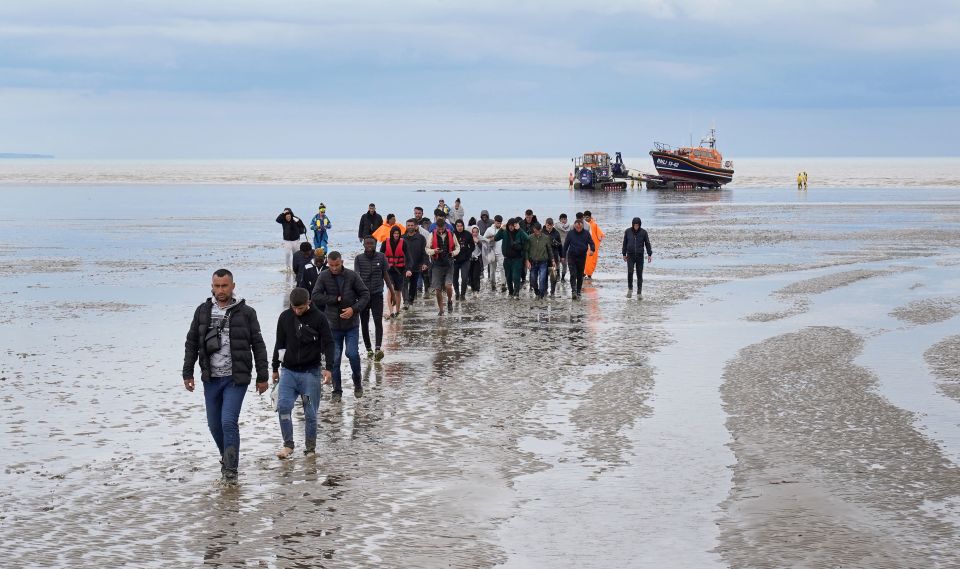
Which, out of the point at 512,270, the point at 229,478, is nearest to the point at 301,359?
the point at 229,478

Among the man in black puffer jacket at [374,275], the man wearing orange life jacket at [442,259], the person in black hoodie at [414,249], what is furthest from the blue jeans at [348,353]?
the man wearing orange life jacket at [442,259]

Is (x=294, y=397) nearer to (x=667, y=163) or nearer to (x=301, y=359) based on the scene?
(x=301, y=359)

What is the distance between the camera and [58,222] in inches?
1944

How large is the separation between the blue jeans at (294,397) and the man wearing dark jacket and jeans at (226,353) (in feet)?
2.55

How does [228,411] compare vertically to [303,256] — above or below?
below

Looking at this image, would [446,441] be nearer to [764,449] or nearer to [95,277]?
[764,449]

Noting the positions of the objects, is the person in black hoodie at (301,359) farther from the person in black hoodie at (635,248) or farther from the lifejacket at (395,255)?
the person in black hoodie at (635,248)

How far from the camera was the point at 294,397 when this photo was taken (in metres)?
10.0

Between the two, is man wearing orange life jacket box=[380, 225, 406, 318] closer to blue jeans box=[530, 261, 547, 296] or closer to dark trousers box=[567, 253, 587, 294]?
blue jeans box=[530, 261, 547, 296]

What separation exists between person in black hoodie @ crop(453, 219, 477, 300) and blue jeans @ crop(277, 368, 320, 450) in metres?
11.2

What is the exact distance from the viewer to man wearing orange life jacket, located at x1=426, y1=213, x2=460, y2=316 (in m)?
19.3

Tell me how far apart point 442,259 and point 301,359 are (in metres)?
9.56

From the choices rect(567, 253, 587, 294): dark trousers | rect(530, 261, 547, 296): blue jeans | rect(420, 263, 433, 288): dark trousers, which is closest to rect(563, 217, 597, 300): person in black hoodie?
rect(567, 253, 587, 294): dark trousers

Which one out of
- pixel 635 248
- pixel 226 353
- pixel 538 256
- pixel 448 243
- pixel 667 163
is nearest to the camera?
pixel 226 353
